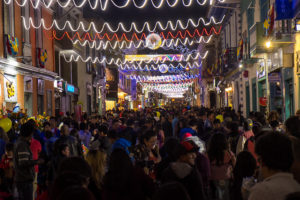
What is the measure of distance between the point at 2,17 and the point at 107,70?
36.8 metres

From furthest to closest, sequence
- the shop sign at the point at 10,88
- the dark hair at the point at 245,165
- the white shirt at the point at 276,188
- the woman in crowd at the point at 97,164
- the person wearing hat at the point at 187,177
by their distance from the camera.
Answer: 1. the shop sign at the point at 10,88
2. the woman in crowd at the point at 97,164
3. the dark hair at the point at 245,165
4. the person wearing hat at the point at 187,177
5. the white shirt at the point at 276,188

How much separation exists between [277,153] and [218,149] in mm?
4451

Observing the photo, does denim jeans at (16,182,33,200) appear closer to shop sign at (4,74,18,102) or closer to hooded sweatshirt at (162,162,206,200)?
hooded sweatshirt at (162,162,206,200)

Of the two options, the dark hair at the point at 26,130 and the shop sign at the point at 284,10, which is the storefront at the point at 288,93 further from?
the dark hair at the point at 26,130

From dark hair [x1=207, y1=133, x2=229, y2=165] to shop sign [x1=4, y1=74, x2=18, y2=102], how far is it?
→ 14549mm

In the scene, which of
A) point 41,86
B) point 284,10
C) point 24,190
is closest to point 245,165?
point 24,190

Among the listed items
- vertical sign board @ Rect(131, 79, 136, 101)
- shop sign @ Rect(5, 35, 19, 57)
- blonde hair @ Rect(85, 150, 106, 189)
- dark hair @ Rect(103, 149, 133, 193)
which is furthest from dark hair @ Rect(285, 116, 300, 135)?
vertical sign board @ Rect(131, 79, 136, 101)

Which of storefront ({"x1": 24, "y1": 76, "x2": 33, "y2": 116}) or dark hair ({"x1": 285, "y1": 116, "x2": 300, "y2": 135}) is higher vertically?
storefront ({"x1": 24, "y1": 76, "x2": 33, "y2": 116})

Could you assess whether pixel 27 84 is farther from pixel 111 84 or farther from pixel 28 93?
pixel 111 84

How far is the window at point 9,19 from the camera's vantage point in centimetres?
→ 2059

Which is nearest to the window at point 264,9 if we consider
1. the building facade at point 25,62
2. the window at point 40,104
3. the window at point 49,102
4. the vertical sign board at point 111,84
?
the building facade at point 25,62

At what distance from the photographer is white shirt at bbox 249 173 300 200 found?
287 cm

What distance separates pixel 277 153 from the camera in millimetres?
3010

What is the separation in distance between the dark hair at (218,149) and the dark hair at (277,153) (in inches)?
171
